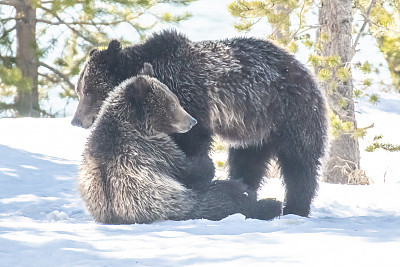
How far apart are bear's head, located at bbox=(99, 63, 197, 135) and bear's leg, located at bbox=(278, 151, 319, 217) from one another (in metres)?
1.13

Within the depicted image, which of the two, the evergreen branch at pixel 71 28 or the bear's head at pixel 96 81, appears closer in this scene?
the bear's head at pixel 96 81

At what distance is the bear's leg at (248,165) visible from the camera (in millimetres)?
5730

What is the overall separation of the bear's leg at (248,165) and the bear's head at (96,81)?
1.37m

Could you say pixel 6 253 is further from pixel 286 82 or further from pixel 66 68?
pixel 66 68

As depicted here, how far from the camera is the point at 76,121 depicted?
17.9 feet

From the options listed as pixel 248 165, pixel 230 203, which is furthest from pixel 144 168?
pixel 248 165

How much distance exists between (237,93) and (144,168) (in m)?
1.07

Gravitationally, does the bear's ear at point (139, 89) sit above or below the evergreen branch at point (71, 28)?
below

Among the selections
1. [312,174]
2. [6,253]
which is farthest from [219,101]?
[6,253]

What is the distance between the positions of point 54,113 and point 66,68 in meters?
1.39

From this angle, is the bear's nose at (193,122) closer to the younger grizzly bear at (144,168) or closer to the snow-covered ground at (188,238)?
the younger grizzly bear at (144,168)

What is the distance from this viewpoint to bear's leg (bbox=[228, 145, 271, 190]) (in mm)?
5730

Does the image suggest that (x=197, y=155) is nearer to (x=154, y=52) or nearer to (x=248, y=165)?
(x=154, y=52)

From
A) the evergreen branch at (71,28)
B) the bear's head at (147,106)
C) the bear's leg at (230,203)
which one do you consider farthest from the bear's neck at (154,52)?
the evergreen branch at (71,28)
